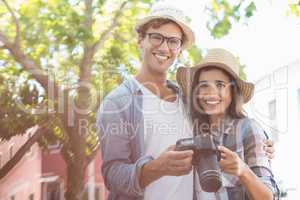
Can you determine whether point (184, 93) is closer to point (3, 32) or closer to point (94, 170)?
point (94, 170)

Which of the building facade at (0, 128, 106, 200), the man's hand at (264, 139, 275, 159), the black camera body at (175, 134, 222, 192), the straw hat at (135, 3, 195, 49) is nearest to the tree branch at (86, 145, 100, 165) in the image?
the building facade at (0, 128, 106, 200)

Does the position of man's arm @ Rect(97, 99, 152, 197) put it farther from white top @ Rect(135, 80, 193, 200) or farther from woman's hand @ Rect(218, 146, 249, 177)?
woman's hand @ Rect(218, 146, 249, 177)

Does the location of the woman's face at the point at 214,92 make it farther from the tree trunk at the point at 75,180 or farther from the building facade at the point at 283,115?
the tree trunk at the point at 75,180

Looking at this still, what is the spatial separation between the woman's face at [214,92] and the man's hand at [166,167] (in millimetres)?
155

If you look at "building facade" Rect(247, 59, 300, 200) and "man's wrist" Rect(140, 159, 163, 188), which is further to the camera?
"building facade" Rect(247, 59, 300, 200)

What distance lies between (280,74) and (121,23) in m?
0.49

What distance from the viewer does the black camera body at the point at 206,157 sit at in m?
1.39

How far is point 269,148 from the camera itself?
153 centimetres

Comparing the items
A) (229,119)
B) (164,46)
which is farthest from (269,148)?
(164,46)

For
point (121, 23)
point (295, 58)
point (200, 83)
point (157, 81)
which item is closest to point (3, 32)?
point (121, 23)

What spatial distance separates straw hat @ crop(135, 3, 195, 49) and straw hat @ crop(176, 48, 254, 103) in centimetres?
7

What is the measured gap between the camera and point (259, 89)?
1.62 m

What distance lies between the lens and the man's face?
153cm

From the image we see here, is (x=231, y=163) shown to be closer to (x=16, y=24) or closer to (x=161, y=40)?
(x=161, y=40)
